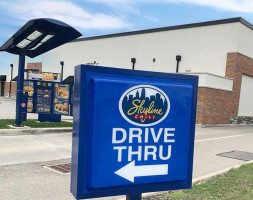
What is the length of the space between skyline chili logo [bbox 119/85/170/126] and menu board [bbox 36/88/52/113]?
482 inches

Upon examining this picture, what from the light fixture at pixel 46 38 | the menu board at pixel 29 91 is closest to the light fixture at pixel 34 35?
the light fixture at pixel 46 38

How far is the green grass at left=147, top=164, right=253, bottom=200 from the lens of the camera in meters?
4.96

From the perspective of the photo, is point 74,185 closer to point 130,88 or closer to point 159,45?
point 130,88

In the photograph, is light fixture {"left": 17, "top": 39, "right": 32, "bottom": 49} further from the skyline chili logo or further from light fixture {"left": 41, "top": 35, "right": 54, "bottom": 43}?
the skyline chili logo

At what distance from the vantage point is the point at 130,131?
8.24 ft

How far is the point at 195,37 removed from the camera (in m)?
22.6

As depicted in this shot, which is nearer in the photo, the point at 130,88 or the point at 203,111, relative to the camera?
the point at 130,88

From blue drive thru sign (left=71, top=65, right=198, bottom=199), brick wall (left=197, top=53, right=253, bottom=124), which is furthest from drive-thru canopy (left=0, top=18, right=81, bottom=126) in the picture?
brick wall (left=197, top=53, right=253, bottom=124)

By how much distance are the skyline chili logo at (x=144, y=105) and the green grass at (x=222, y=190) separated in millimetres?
2713

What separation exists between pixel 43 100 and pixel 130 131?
12481mm

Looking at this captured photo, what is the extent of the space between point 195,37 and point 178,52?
175 centimetres

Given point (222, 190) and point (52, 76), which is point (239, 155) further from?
point (52, 76)

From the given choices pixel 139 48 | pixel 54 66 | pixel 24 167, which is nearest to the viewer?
pixel 24 167

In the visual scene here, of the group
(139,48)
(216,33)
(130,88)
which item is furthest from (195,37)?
(130,88)
